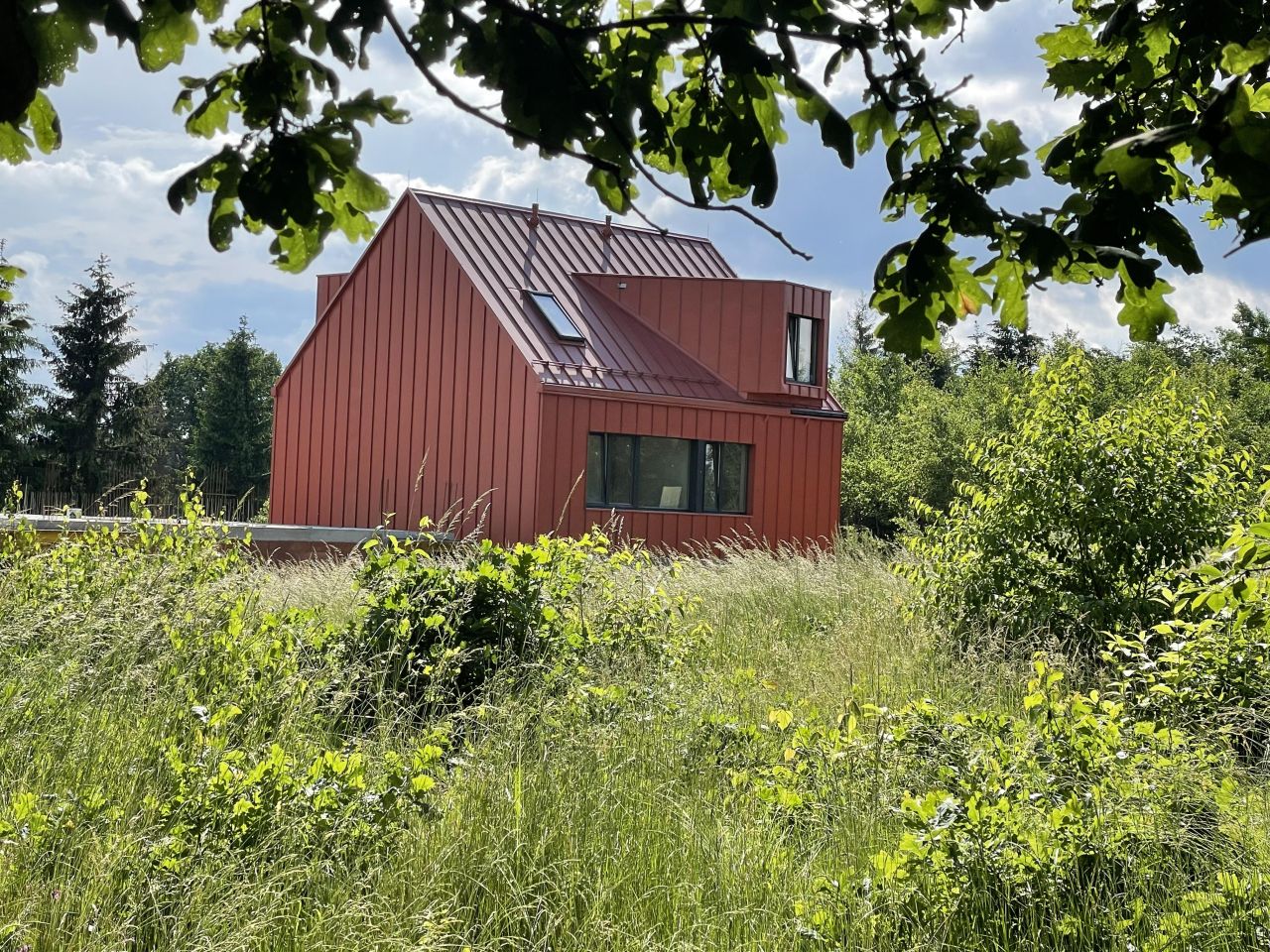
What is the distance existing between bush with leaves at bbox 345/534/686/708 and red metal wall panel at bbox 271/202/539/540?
11164 millimetres

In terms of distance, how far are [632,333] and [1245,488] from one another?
1381 cm

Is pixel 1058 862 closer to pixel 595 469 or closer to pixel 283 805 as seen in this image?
pixel 283 805

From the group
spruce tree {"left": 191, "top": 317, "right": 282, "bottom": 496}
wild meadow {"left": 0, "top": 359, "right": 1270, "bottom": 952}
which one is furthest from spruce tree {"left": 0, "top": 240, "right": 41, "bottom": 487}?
wild meadow {"left": 0, "top": 359, "right": 1270, "bottom": 952}

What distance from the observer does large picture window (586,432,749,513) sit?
65.4 feet

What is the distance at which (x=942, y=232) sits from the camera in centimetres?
279

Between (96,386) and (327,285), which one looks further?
(96,386)

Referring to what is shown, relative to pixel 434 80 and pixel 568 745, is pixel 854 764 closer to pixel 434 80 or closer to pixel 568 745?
pixel 568 745

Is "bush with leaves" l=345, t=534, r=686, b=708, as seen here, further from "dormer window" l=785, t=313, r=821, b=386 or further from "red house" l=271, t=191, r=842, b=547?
"dormer window" l=785, t=313, r=821, b=386

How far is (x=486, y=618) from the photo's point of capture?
7.14m

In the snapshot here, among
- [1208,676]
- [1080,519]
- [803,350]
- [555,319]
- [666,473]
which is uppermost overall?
[555,319]

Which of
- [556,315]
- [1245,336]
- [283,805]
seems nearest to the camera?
[283,805]

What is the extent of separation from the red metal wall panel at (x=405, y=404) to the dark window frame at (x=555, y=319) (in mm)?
950

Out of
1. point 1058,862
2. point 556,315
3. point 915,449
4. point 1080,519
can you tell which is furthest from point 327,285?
point 1058,862

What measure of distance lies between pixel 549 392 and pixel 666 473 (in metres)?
2.75
